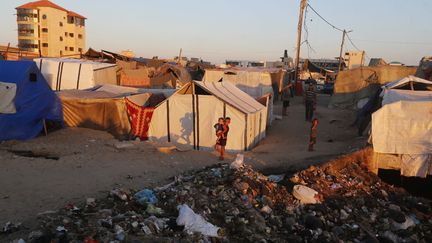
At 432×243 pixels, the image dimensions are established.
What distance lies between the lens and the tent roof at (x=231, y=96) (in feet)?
40.2

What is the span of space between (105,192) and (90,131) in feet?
20.5

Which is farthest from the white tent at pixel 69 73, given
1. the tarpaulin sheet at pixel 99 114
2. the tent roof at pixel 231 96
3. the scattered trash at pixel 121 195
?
the scattered trash at pixel 121 195

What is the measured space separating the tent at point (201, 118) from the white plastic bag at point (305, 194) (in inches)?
166

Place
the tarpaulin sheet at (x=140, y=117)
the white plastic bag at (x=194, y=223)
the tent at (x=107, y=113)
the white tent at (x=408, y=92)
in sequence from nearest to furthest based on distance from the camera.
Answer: the white plastic bag at (x=194, y=223) < the white tent at (x=408, y=92) < the tarpaulin sheet at (x=140, y=117) < the tent at (x=107, y=113)

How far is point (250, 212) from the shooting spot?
6758 mm

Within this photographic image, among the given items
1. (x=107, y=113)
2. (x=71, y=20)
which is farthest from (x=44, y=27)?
(x=107, y=113)

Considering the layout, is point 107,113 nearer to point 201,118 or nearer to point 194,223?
point 201,118

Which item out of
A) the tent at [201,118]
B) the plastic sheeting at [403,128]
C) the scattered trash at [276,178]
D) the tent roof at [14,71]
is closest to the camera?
the scattered trash at [276,178]

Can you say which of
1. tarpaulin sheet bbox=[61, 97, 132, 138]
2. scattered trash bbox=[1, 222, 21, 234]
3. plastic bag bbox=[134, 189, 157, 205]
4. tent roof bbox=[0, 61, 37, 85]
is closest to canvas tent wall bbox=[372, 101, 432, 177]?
plastic bag bbox=[134, 189, 157, 205]

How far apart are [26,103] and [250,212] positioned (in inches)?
341

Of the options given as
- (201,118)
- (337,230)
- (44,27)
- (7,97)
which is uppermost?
(44,27)

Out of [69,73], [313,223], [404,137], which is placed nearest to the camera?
[313,223]

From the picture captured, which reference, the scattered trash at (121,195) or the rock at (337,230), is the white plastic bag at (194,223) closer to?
the scattered trash at (121,195)

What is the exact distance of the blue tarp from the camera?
11.3 metres
